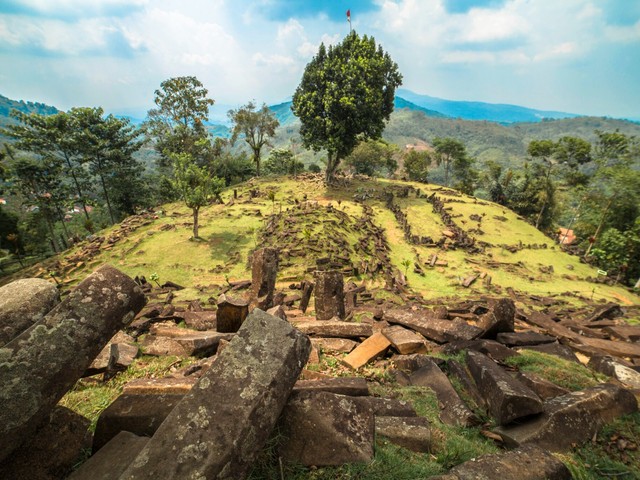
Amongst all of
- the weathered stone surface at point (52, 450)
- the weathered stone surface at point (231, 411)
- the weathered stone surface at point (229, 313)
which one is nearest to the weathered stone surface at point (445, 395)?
the weathered stone surface at point (231, 411)

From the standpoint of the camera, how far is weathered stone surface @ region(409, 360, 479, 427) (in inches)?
152

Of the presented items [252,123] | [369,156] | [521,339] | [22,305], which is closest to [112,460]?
[22,305]

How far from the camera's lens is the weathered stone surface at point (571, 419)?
3168mm

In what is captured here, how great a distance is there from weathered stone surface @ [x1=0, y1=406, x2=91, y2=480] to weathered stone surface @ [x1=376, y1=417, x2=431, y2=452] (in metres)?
2.70

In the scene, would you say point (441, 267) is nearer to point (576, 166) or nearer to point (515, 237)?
point (515, 237)

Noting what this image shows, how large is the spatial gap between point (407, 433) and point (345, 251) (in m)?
14.5

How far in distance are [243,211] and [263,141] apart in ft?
65.0

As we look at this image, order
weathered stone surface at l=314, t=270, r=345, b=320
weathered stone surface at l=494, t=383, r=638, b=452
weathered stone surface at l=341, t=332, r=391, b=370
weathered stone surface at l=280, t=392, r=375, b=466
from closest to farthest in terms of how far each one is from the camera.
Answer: weathered stone surface at l=280, t=392, r=375, b=466 < weathered stone surface at l=494, t=383, r=638, b=452 < weathered stone surface at l=341, t=332, r=391, b=370 < weathered stone surface at l=314, t=270, r=345, b=320

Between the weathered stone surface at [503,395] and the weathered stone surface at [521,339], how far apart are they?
254cm

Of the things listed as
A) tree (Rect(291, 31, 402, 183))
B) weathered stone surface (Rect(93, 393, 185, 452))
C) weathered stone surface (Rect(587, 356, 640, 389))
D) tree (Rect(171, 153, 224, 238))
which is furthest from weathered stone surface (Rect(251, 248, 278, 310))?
tree (Rect(291, 31, 402, 183))

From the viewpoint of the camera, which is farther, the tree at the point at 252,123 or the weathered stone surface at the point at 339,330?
the tree at the point at 252,123

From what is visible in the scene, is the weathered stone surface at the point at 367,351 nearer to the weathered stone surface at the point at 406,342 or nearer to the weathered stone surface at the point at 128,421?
the weathered stone surface at the point at 406,342

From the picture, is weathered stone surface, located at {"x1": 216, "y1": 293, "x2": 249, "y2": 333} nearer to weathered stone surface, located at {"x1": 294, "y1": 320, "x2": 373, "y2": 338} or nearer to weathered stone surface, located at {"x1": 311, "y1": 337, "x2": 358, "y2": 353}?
weathered stone surface, located at {"x1": 294, "y1": 320, "x2": 373, "y2": 338}

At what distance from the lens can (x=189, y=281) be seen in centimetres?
1530
